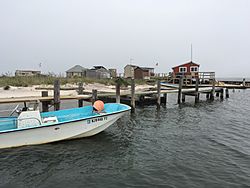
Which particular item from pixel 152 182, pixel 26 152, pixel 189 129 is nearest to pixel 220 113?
pixel 189 129

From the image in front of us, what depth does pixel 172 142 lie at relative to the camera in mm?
10500

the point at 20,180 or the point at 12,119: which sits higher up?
the point at 12,119

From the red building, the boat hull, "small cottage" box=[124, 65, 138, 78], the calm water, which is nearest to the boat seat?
the boat hull

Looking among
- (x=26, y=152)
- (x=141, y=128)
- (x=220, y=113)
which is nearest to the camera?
(x=26, y=152)

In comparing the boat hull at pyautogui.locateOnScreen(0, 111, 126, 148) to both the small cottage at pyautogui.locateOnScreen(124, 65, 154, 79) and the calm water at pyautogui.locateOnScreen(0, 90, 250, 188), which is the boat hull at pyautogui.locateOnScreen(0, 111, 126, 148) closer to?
the calm water at pyautogui.locateOnScreen(0, 90, 250, 188)

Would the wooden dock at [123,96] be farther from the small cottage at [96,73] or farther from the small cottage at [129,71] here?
the small cottage at [96,73]

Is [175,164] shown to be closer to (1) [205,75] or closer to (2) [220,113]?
(2) [220,113]

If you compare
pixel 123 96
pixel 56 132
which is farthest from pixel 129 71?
pixel 56 132

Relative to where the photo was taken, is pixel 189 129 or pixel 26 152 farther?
pixel 189 129

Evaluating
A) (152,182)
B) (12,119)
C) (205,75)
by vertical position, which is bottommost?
(152,182)

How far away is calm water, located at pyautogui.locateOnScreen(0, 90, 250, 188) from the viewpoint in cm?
679

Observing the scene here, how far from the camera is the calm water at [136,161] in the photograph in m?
6.79

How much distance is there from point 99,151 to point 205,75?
1130 inches

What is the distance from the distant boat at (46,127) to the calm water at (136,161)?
0.34m
